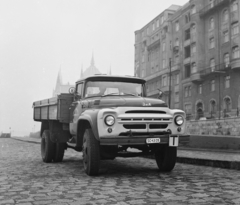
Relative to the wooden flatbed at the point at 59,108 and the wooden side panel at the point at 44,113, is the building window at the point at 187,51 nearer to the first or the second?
the wooden side panel at the point at 44,113

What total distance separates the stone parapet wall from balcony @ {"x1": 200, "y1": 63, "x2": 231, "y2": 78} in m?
7.14

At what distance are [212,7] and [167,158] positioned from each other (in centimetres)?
3970

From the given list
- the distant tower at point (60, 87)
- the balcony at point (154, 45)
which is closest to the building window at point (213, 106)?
the balcony at point (154, 45)

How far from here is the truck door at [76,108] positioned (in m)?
7.92

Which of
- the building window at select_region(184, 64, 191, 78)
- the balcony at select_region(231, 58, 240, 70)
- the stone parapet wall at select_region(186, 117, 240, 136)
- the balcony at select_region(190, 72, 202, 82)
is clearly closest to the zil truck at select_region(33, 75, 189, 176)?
the stone parapet wall at select_region(186, 117, 240, 136)

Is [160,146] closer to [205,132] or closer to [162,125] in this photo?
[162,125]

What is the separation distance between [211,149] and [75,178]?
30.2 ft

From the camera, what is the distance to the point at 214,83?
1658 inches

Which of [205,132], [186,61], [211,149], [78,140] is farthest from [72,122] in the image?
[186,61]

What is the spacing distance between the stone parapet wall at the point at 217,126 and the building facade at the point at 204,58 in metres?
→ 2.08

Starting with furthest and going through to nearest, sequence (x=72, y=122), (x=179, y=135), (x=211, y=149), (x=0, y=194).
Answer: (x=211, y=149) < (x=72, y=122) < (x=179, y=135) < (x=0, y=194)

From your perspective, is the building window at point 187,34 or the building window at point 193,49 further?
the building window at point 187,34

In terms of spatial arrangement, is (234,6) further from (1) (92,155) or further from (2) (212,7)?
(1) (92,155)

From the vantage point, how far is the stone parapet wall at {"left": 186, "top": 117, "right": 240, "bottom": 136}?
A: 30.6 meters
